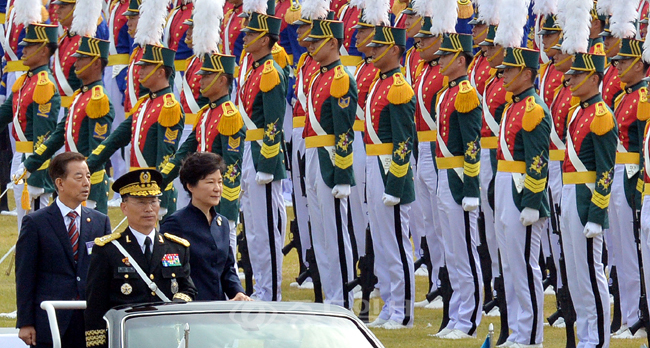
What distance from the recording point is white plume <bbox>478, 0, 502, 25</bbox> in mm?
10938

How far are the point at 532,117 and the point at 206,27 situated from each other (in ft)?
9.67

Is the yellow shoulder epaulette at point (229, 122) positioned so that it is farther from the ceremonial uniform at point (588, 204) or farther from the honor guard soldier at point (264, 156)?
the ceremonial uniform at point (588, 204)

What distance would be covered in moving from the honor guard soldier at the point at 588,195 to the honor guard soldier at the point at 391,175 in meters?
1.37

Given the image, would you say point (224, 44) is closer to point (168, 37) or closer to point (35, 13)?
point (168, 37)

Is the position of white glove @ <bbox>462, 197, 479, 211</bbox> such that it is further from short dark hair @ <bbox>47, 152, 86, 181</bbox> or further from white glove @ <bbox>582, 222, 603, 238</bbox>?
short dark hair @ <bbox>47, 152, 86, 181</bbox>

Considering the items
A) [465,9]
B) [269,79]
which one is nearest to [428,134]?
[269,79]

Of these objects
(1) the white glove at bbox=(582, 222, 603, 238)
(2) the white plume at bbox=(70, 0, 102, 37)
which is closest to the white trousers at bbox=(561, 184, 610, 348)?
Answer: (1) the white glove at bbox=(582, 222, 603, 238)

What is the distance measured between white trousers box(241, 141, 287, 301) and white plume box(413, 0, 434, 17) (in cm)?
190

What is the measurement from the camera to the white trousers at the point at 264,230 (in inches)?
408

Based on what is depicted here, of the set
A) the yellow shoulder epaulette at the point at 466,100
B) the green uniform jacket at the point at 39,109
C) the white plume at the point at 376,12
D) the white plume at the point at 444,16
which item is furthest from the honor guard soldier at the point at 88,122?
the yellow shoulder epaulette at the point at 466,100

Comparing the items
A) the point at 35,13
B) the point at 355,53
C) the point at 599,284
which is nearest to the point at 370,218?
the point at 599,284

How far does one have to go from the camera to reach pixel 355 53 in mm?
12875

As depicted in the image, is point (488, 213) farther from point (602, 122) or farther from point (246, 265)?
point (246, 265)

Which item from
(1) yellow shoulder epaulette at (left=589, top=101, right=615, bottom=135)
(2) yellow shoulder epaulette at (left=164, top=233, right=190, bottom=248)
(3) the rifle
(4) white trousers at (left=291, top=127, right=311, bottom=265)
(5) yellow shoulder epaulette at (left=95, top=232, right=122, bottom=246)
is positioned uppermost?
(1) yellow shoulder epaulette at (left=589, top=101, right=615, bottom=135)
